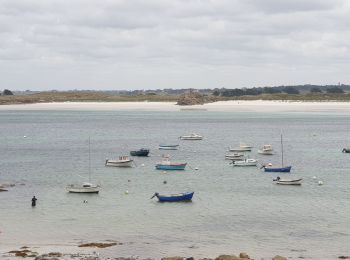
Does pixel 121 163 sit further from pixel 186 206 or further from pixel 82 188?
pixel 186 206

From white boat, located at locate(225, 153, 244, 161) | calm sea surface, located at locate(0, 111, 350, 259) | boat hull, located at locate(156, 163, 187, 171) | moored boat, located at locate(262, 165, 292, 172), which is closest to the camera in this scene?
calm sea surface, located at locate(0, 111, 350, 259)

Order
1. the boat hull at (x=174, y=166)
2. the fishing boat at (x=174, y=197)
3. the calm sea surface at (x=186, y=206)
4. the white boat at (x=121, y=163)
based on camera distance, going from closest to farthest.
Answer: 1. the calm sea surface at (x=186, y=206)
2. the fishing boat at (x=174, y=197)
3. the boat hull at (x=174, y=166)
4. the white boat at (x=121, y=163)

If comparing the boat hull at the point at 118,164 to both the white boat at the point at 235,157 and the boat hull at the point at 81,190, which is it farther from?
the boat hull at the point at 81,190

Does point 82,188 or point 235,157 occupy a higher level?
point 82,188

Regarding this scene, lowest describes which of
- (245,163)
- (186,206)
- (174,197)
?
(186,206)

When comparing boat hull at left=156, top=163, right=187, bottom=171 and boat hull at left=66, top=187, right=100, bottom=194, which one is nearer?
boat hull at left=66, top=187, right=100, bottom=194

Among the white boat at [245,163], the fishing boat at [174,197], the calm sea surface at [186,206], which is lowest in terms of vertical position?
the calm sea surface at [186,206]

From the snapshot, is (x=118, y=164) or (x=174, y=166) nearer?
(x=174, y=166)

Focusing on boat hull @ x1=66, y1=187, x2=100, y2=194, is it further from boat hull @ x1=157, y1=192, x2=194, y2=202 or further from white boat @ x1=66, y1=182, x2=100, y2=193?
boat hull @ x1=157, y1=192, x2=194, y2=202

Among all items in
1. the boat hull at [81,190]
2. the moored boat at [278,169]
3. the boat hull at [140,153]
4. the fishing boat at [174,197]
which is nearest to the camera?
the fishing boat at [174,197]

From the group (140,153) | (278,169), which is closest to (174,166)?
(278,169)

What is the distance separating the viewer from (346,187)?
55.0 m

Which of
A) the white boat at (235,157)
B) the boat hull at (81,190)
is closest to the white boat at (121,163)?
the white boat at (235,157)

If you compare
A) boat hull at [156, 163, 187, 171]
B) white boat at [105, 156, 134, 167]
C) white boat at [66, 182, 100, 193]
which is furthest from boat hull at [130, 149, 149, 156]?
white boat at [66, 182, 100, 193]
